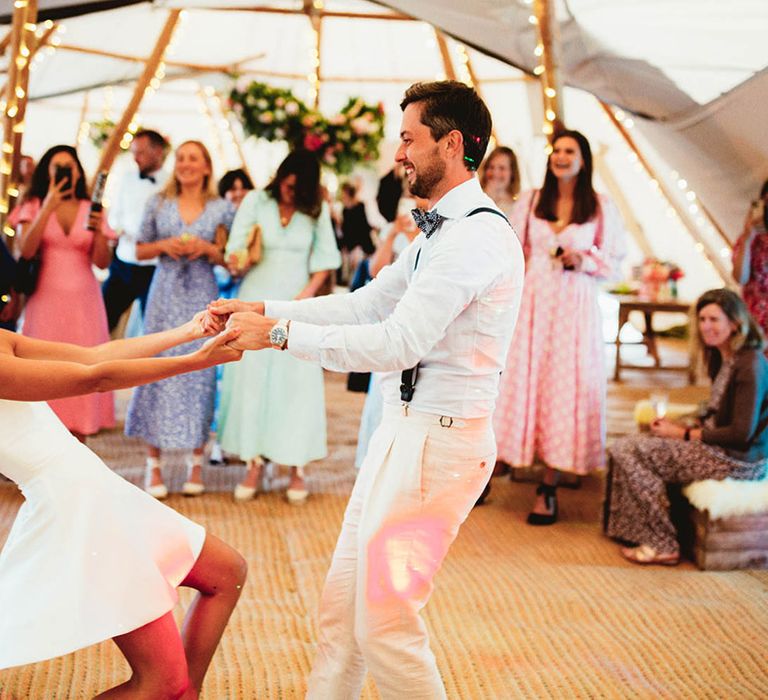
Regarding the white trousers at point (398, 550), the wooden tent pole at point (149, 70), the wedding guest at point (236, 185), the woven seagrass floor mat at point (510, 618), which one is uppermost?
the wooden tent pole at point (149, 70)

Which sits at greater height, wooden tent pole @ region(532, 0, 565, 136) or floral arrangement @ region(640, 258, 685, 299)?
wooden tent pole @ region(532, 0, 565, 136)

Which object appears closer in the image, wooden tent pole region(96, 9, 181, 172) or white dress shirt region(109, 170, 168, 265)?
white dress shirt region(109, 170, 168, 265)

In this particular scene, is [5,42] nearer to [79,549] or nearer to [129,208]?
[129,208]

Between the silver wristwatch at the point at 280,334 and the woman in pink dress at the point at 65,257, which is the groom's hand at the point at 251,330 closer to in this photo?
the silver wristwatch at the point at 280,334

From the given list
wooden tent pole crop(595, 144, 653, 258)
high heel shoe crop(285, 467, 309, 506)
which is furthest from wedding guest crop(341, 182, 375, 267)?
wooden tent pole crop(595, 144, 653, 258)

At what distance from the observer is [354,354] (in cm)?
185

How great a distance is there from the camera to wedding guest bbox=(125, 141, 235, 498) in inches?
164

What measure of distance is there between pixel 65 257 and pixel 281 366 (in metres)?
1.12

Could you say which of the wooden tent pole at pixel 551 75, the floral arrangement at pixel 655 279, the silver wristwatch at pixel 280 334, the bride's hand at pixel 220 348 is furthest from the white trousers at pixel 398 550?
the floral arrangement at pixel 655 279

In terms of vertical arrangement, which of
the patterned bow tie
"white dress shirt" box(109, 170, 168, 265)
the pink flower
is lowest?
the patterned bow tie

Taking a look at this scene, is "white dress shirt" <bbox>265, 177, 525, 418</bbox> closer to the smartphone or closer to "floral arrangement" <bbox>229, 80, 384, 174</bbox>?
the smartphone

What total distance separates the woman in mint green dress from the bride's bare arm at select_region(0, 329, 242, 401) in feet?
6.86

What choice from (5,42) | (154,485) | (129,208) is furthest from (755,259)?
(5,42)

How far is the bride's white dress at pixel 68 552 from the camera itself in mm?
1751
